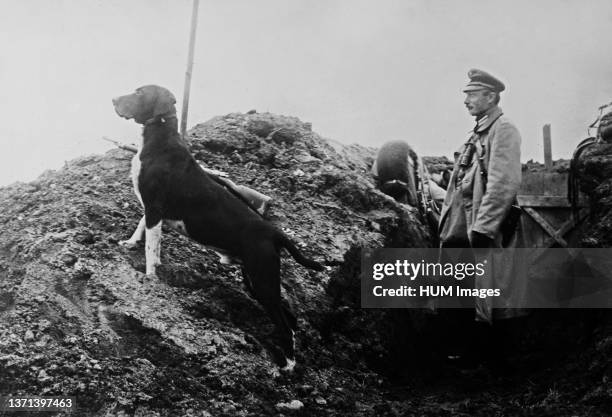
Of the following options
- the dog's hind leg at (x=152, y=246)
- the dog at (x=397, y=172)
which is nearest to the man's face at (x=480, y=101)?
the dog at (x=397, y=172)

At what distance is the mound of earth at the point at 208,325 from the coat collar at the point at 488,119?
126 centimetres

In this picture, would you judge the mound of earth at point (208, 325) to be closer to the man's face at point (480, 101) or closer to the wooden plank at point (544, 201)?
the wooden plank at point (544, 201)

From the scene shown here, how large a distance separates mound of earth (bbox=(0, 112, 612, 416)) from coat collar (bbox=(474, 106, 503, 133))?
1265mm

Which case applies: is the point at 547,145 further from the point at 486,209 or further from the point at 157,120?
the point at 157,120

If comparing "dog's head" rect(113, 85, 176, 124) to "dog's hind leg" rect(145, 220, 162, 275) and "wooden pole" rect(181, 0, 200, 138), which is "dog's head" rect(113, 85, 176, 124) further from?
"wooden pole" rect(181, 0, 200, 138)

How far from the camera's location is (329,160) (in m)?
7.91

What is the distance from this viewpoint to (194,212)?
555 cm

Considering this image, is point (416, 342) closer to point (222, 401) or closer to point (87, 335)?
point (222, 401)

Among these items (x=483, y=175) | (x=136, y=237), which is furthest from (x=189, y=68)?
(x=483, y=175)

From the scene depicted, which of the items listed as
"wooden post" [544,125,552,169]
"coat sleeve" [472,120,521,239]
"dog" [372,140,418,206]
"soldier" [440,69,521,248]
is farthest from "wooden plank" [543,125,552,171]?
"coat sleeve" [472,120,521,239]

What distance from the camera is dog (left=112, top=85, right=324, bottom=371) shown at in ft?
18.2

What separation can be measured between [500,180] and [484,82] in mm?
993

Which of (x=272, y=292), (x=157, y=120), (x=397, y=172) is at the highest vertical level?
(x=397, y=172)

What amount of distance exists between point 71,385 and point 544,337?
4135 millimetres
